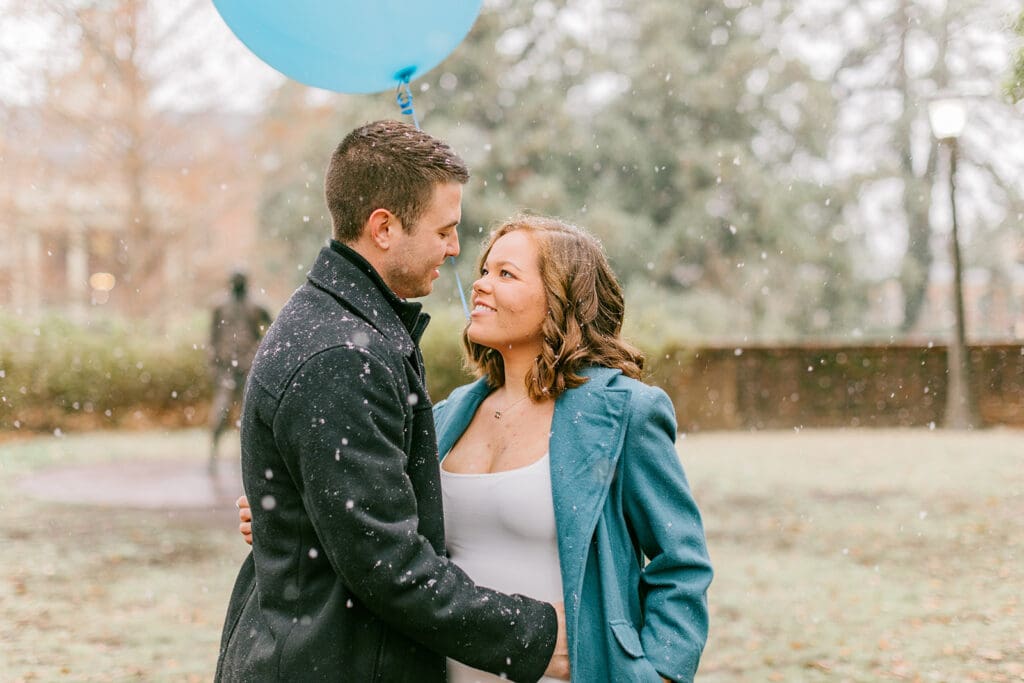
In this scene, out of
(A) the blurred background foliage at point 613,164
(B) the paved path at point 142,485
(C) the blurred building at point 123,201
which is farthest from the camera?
(C) the blurred building at point 123,201

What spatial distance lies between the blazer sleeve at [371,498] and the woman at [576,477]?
33 centimetres

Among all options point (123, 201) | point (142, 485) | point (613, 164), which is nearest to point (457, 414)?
point (142, 485)

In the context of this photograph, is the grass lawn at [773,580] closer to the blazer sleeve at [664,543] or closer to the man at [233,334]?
the man at [233,334]

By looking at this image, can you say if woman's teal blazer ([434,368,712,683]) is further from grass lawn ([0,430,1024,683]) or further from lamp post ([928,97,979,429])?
lamp post ([928,97,979,429])

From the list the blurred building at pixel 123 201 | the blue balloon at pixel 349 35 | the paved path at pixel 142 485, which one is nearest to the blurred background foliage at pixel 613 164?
the blurred building at pixel 123 201

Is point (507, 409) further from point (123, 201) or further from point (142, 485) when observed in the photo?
point (123, 201)

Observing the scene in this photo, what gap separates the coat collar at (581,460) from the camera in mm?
2125

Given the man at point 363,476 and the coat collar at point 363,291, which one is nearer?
the man at point 363,476

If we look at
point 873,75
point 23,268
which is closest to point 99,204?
point 23,268

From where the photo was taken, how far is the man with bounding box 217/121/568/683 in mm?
1785

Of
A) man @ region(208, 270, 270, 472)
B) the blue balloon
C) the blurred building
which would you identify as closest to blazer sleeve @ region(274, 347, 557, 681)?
the blue balloon

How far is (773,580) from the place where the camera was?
696 cm

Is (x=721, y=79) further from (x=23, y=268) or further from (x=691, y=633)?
(x=691, y=633)

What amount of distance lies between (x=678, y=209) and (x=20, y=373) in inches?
448
